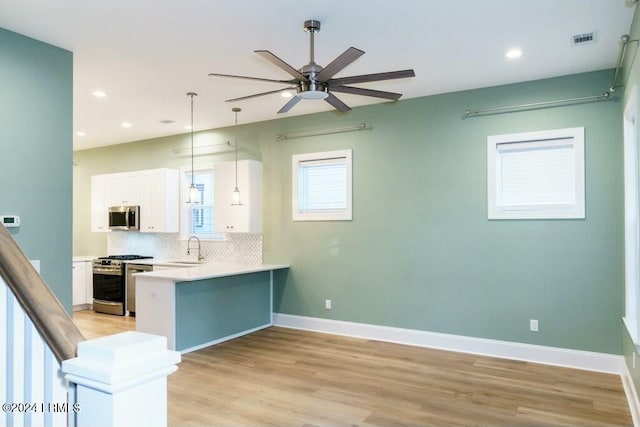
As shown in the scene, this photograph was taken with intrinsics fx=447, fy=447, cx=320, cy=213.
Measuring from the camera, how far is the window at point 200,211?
705 centimetres

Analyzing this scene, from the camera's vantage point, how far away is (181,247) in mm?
7312

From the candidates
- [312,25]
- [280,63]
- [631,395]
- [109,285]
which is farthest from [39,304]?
[109,285]

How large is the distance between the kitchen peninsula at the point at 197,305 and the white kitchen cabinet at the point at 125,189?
271cm

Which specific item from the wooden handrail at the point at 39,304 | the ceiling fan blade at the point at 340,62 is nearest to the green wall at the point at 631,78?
the ceiling fan blade at the point at 340,62

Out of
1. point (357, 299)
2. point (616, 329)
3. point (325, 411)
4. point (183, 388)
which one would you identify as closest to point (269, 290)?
point (357, 299)

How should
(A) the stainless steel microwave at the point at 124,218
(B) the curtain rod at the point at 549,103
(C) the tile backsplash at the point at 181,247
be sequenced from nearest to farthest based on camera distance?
(B) the curtain rod at the point at 549,103, (C) the tile backsplash at the point at 181,247, (A) the stainless steel microwave at the point at 124,218

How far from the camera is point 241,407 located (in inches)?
135

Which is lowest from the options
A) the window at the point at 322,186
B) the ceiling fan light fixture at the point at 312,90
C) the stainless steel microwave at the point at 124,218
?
the stainless steel microwave at the point at 124,218

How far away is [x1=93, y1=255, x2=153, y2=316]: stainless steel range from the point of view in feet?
23.1

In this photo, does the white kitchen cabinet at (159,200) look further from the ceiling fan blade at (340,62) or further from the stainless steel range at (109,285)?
the ceiling fan blade at (340,62)

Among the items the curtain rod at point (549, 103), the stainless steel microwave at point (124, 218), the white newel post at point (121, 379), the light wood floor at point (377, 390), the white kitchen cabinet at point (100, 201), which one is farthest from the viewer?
the white kitchen cabinet at point (100, 201)

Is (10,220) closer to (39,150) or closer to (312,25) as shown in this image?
(39,150)

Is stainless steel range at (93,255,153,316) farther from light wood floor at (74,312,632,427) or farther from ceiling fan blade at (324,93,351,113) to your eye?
ceiling fan blade at (324,93,351,113)

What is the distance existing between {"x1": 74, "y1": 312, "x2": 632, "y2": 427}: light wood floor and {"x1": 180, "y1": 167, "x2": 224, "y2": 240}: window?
2448 millimetres
